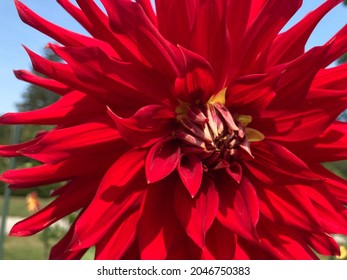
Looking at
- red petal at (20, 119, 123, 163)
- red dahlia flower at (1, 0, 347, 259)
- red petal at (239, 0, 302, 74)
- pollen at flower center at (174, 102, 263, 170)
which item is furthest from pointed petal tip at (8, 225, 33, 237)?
red petal at (239, 0, 302, 74)

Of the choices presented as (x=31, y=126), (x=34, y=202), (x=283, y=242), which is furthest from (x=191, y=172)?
(x=34, y=202)

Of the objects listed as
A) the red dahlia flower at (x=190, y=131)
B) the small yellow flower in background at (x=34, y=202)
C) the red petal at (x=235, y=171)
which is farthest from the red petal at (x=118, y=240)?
the small yellow flower in background at (x=34, y=202)

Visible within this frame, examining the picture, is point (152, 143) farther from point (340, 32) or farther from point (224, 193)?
point (340, 32)

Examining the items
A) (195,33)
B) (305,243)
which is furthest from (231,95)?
(305,243)

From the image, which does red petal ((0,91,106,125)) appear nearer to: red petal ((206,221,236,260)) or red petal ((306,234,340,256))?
red petal ((206,221,236,260))

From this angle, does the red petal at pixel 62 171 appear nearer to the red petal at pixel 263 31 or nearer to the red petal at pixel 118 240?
the red petal at pixel 118 240
